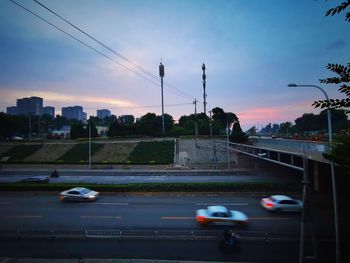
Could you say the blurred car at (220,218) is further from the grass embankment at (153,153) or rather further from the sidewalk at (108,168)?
the grass embankment at (153,153)

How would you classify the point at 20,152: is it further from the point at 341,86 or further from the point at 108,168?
the point at 341,86

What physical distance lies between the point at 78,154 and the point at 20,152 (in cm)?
1403

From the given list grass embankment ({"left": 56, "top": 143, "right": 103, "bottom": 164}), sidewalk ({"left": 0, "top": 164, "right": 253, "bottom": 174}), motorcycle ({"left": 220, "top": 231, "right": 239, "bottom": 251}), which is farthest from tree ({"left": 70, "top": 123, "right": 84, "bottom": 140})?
motorcycle ({"left": 220, "top": 231, "right": 239, "bottom": 251})

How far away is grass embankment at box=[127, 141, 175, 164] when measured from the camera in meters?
51.4

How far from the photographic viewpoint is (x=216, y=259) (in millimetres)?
14930

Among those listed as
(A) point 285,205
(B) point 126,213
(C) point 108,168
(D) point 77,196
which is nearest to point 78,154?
(C) point 108,168

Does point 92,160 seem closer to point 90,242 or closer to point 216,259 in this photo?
point 90,242

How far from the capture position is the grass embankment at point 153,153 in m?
51.4

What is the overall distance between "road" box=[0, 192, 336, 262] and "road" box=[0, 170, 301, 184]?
1093cm

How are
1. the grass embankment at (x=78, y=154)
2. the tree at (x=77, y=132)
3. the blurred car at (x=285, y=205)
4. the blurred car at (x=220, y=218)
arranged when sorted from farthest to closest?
1. the tree at (x=77, y=132)
2. the grass embankment at (x=78, y=154)
3. the blurred car at (x=285, y=205)
4. the blurred car at (x=220, y=218)

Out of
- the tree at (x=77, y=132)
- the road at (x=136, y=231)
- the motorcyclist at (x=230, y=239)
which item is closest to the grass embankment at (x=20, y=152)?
the tree at (x=77, y=132)

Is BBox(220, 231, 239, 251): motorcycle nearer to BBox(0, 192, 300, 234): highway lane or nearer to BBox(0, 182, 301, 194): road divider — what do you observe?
BBox(0, 192, 300, 234): highway lane

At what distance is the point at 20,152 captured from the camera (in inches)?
2373

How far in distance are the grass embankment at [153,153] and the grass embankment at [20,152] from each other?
→ 22413mm
